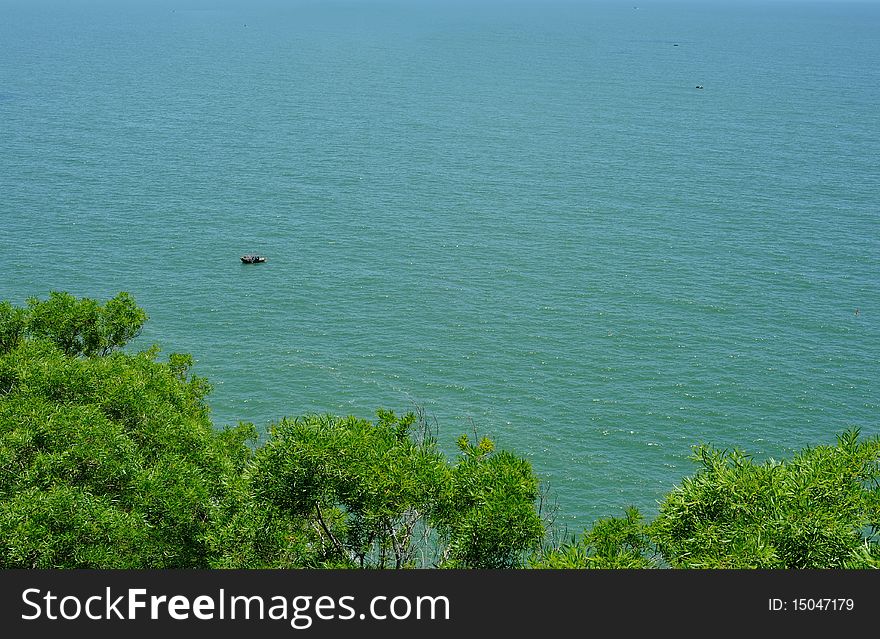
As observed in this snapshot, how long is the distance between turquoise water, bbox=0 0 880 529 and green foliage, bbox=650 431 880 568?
28.2 m

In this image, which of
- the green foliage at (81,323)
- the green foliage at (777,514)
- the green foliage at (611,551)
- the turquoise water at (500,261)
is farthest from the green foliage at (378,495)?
the turquoise water at (500,261)

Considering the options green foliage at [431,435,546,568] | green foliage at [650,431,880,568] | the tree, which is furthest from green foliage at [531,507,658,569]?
the tree

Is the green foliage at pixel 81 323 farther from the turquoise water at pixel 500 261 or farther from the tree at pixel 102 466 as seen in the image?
the turquoise water at pixel 500 261

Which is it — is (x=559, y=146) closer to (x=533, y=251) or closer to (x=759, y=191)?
(x=759, y=191)

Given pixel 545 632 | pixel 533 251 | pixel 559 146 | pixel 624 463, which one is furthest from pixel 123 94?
pixel 545 632

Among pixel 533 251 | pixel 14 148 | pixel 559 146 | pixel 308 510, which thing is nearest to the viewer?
pixel 308 510

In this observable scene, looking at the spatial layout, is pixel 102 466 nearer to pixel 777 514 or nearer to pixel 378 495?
pixel 378 495

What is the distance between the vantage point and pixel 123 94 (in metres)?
168

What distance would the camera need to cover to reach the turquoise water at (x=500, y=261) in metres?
65.1

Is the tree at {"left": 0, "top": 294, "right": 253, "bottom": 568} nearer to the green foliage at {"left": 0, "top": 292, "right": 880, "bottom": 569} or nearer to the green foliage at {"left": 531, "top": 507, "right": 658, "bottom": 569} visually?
the green foliage at {"left": 0, "top": 292, "right": 880, "bottom": 569}

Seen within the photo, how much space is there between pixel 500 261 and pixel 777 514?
7065cm

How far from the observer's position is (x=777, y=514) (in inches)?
860

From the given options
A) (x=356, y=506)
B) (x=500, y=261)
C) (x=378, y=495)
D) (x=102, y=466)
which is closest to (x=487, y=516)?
(x=378, y=495)

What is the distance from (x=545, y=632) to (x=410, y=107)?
15499 cm
